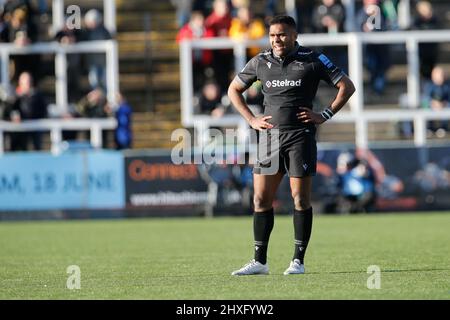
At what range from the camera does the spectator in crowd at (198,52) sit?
82.9 feet

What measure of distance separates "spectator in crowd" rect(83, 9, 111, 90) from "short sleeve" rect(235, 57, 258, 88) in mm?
14142

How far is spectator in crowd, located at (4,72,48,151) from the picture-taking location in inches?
976

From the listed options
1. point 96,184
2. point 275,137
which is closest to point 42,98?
point 96,184

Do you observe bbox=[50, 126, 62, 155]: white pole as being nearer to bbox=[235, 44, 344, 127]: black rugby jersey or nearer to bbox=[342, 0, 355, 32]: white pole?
bbox=[342, 0, 355, 32]: white pole

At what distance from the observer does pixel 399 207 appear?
23.5 metres

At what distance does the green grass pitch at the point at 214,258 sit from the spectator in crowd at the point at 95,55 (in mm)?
4005

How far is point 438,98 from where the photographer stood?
2516 cm

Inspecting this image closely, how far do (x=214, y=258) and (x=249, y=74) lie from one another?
2.83m

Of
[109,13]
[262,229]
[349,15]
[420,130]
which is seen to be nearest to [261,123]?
[262,229]

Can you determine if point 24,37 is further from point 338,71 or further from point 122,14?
point 338,71

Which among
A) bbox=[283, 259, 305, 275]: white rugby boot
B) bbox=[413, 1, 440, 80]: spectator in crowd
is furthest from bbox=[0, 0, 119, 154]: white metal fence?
bbox=[283, 259, 305, 275]: white rugby boot

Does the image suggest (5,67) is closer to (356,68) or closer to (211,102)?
(211,102)

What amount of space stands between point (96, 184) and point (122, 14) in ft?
17.4

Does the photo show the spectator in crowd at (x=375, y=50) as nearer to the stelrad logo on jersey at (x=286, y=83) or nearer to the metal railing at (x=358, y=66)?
the metal railing at (x=358, y=66)
